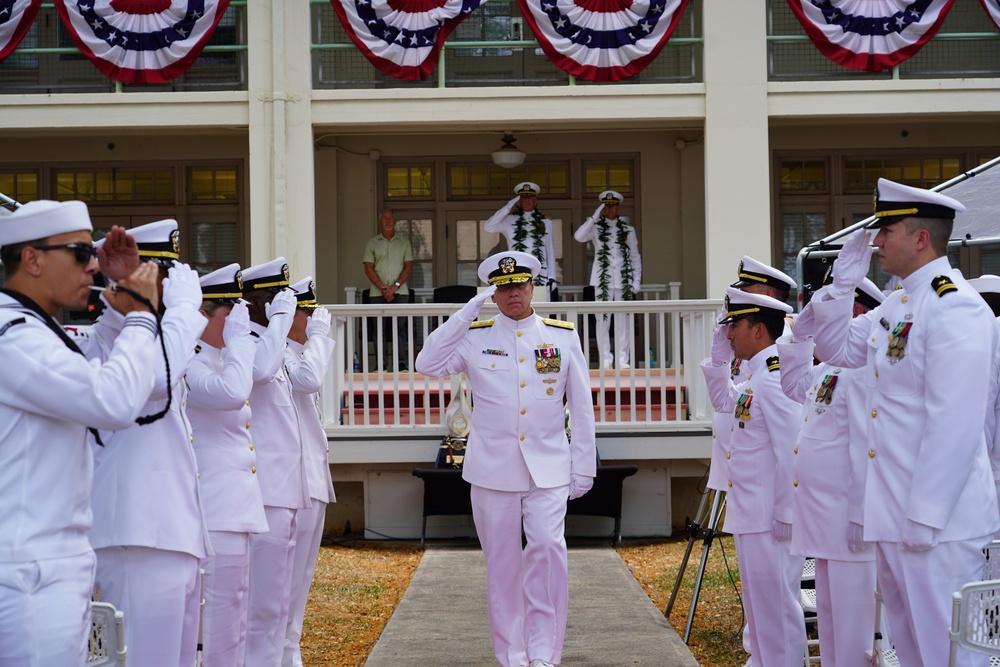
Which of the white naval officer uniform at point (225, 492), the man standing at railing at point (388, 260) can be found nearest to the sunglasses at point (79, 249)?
the white naval officer uniform at point (225, 492)

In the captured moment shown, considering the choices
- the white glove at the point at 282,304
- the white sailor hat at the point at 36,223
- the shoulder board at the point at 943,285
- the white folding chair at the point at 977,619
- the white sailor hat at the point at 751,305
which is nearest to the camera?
the white sailor hat at the point at 36,223

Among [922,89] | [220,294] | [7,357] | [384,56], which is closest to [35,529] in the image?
[7,357]

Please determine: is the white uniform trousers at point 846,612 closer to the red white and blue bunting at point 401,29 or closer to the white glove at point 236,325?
the white glove at point 236,325

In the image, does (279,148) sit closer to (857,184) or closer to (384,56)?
(384,56)

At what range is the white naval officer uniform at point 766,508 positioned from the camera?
6172mm

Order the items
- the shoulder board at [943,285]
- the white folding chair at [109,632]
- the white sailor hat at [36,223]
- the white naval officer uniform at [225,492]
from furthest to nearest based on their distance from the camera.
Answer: the white naval officer uniform at [225,492] < the shoulder board at [943,285] < the white folding chair at [109,632] < the white sailor hat at [36,223]

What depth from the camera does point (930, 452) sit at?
4508mm

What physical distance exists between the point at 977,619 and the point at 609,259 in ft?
39.9

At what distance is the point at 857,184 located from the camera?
58.7ft

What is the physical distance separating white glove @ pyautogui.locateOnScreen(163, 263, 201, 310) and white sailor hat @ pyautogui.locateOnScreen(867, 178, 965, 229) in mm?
2544

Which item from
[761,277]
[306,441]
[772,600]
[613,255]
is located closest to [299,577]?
[306,441]

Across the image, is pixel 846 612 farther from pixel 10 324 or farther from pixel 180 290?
pixel 10 324

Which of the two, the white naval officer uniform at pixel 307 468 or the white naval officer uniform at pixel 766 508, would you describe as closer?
the white naval officer uniform at pixel 766 508

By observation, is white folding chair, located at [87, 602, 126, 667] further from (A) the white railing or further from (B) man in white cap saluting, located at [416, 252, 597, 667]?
(A) the white railing
